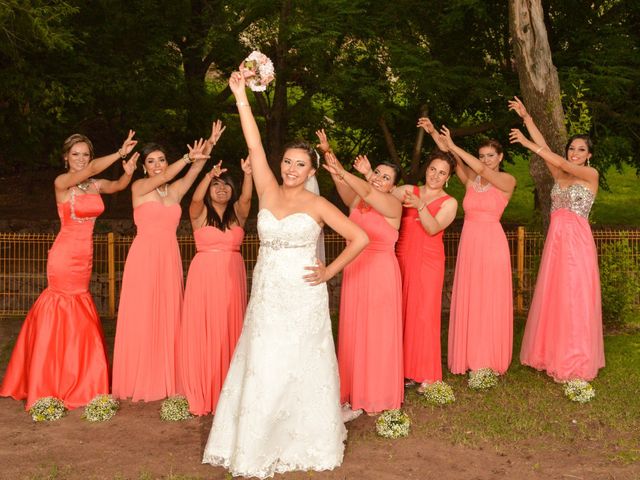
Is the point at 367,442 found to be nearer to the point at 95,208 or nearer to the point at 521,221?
the point at 95,208

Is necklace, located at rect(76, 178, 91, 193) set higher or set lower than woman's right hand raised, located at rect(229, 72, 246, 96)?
lower

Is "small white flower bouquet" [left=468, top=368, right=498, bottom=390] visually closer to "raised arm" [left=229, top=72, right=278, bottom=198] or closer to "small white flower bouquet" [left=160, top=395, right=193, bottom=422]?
"small white flower bouquet" [left=160, top=395, right=193, bottom=422]

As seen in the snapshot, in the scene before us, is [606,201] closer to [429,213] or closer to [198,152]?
[429,213]

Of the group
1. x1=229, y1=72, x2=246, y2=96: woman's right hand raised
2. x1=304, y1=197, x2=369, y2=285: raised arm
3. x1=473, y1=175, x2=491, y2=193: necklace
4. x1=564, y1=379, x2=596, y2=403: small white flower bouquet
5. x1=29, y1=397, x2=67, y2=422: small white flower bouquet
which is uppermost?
x1=229, y1=72, x2=246, y2=96: woman's right hand raised

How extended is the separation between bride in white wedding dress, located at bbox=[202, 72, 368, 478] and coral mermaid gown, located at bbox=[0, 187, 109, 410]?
7.14 ft

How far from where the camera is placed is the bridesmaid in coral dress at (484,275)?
7.75 meters

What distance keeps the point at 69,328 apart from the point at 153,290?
0.93 meters

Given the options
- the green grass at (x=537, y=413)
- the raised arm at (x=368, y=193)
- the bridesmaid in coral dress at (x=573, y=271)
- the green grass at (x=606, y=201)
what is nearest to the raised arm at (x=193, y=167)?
the raised arm at (x=368, y=193)

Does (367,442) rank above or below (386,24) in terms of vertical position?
below

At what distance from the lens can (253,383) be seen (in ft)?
18.1

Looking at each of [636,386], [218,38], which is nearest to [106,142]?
[218,38]

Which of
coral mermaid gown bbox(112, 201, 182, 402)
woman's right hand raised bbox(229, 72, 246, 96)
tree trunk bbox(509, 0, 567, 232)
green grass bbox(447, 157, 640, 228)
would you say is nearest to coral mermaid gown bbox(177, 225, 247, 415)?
coral mermaid gown bbox(112, 201, 182, 402)

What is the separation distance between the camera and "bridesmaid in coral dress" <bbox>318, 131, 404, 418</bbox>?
6766 mm

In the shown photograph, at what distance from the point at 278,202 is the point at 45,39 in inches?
332
